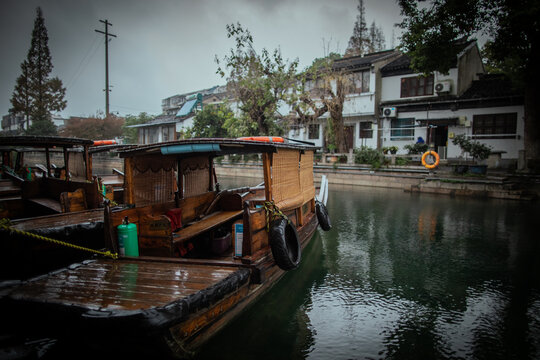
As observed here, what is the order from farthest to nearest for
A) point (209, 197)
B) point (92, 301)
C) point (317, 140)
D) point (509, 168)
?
1. point (317, 140)
2. point (509, 168)
3. point (209, 197)
4. point (92, 301)

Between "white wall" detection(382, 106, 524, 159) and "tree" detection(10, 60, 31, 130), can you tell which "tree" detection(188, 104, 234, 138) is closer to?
"white wall" detection(382, 106, 524, 159)

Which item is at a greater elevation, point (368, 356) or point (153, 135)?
point (153, 135)

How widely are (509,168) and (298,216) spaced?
575 inches

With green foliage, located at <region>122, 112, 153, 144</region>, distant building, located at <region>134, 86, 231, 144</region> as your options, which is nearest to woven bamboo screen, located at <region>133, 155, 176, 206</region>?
distant building, located at <region>134, 86, 231, 144</region>

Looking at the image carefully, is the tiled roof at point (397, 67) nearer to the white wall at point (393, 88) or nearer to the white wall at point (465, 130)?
the white wall at point (393, 88)

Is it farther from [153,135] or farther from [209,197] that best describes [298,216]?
[153,135]

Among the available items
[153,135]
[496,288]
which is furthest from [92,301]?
[153,135]

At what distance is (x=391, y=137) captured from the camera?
878 inches

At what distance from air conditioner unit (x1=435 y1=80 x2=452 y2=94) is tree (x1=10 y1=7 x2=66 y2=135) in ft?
123

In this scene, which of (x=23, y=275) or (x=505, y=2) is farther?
(x=505, y=2)

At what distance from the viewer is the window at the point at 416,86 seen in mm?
21156

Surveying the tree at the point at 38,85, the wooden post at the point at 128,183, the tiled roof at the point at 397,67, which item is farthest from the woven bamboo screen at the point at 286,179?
the tree at the point at 38,85

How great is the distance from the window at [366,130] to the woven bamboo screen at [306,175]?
17018 mm

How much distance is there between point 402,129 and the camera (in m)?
21.9
